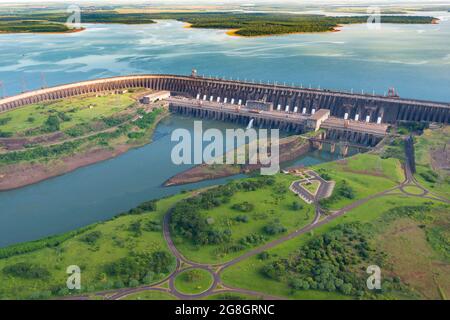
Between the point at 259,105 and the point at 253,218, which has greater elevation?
the point at 259,105

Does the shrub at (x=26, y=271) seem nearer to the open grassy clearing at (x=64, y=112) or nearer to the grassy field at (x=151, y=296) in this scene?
the grassy field at (x=151, y=296)

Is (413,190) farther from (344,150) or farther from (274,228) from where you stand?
(274,228)

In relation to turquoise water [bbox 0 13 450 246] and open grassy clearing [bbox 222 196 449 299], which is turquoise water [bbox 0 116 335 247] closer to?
turquoise water [bbox 0 13 450 246]

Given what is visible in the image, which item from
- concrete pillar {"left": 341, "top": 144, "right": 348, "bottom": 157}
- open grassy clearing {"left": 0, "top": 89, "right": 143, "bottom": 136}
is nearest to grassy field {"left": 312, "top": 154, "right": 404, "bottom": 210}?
concrete pillar {"left": 341, "top": 144, "right": 348, "bottom": 157}

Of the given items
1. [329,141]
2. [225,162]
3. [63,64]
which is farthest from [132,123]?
[63,64]

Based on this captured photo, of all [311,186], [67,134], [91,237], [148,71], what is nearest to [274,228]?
[311,186]

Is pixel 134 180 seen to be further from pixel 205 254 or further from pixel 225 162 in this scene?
pixel 205 254
